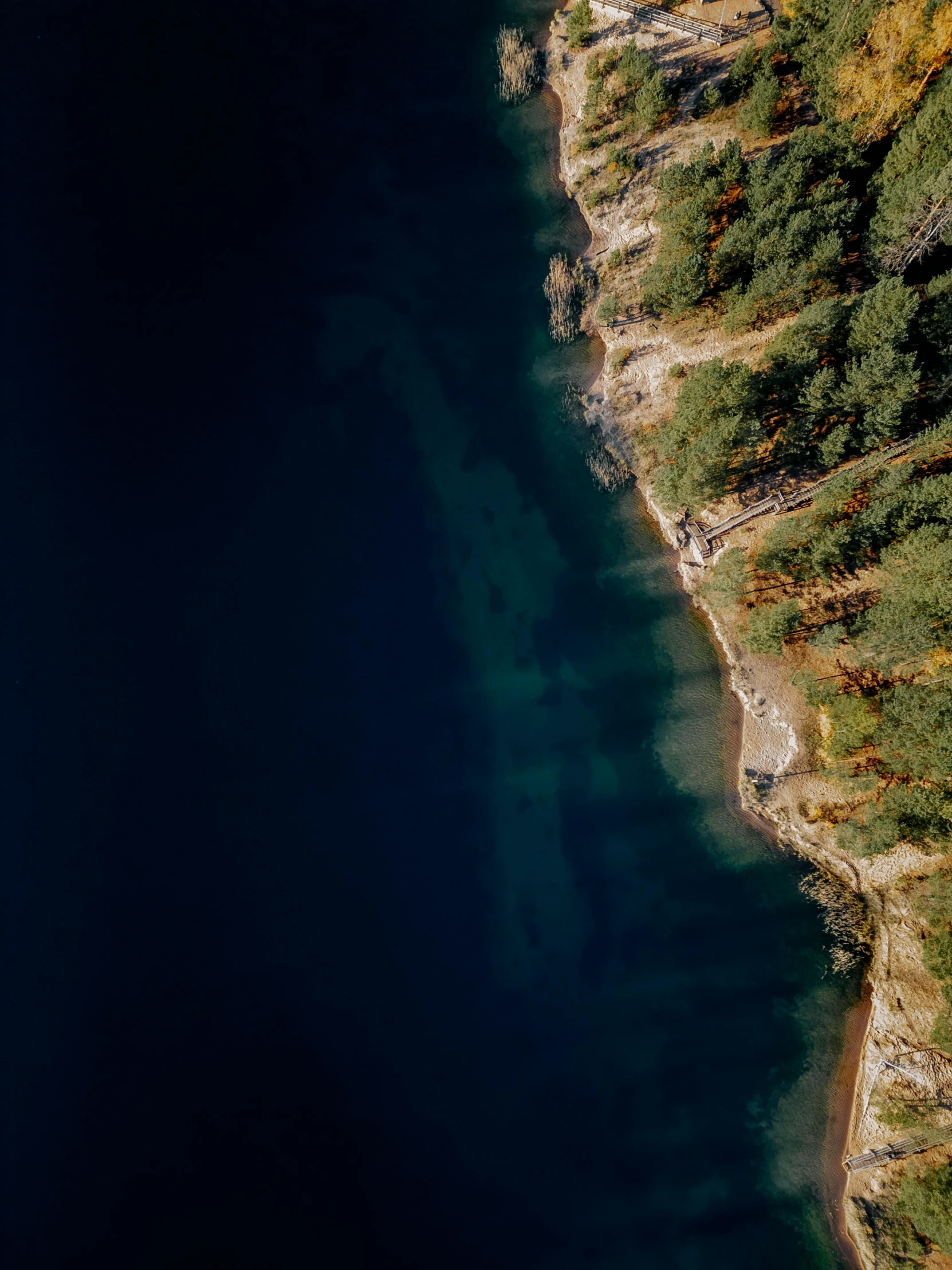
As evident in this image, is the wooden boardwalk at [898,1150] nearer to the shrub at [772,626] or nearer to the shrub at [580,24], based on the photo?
the shrub at [772,626]

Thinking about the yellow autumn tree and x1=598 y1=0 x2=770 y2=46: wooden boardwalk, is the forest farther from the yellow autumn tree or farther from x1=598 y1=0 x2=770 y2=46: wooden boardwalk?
x1=598 y1=0 x2=770 y2=46: wooden boardwalk

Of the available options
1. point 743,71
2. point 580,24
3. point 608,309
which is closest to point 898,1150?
point 608,309

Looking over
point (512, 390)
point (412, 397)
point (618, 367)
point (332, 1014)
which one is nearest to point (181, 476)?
point (412, 397)

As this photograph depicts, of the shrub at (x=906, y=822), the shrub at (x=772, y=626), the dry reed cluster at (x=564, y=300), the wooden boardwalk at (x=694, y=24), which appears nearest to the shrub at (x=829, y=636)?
the shrub at (x=772, y=626)

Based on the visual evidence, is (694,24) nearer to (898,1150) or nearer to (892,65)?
(892,65)

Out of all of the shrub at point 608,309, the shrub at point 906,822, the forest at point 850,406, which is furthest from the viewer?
the shrub at point 608,309
